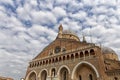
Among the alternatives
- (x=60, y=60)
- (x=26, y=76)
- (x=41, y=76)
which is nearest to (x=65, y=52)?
(x=60, y=60)

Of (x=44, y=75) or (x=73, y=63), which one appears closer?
(x=73, y=63)

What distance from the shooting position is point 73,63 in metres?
29.5

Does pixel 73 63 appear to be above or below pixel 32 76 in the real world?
above

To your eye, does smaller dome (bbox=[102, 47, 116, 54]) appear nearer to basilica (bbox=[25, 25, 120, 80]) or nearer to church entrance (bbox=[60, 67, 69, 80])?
basilica (bbox=[25, 25, 120, 80])

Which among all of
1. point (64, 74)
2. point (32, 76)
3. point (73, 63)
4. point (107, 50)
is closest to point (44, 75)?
point (32, 76)

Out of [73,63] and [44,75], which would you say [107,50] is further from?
[44,75]

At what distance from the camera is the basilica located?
26.3 meters

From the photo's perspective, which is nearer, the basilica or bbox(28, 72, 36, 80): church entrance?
the basilica

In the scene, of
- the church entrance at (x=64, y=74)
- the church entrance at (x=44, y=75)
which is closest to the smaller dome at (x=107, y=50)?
the church entrance at (x=64, y=74)

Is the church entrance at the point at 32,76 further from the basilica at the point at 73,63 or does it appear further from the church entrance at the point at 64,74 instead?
the church entrance at the point at 64,74

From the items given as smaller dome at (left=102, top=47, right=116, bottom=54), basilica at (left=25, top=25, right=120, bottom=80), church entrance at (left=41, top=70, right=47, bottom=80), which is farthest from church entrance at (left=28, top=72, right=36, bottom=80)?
smaller dome at (left=102, top=47, right=116, bottom=54)

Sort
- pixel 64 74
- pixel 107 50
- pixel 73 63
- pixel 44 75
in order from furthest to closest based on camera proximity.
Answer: pixel 107 50 → pixel 44 75 → pixel 64 74 → pixel 73 63

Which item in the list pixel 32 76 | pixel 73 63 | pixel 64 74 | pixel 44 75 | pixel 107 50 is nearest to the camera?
pixel 73 63

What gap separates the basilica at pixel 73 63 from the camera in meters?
26.3
